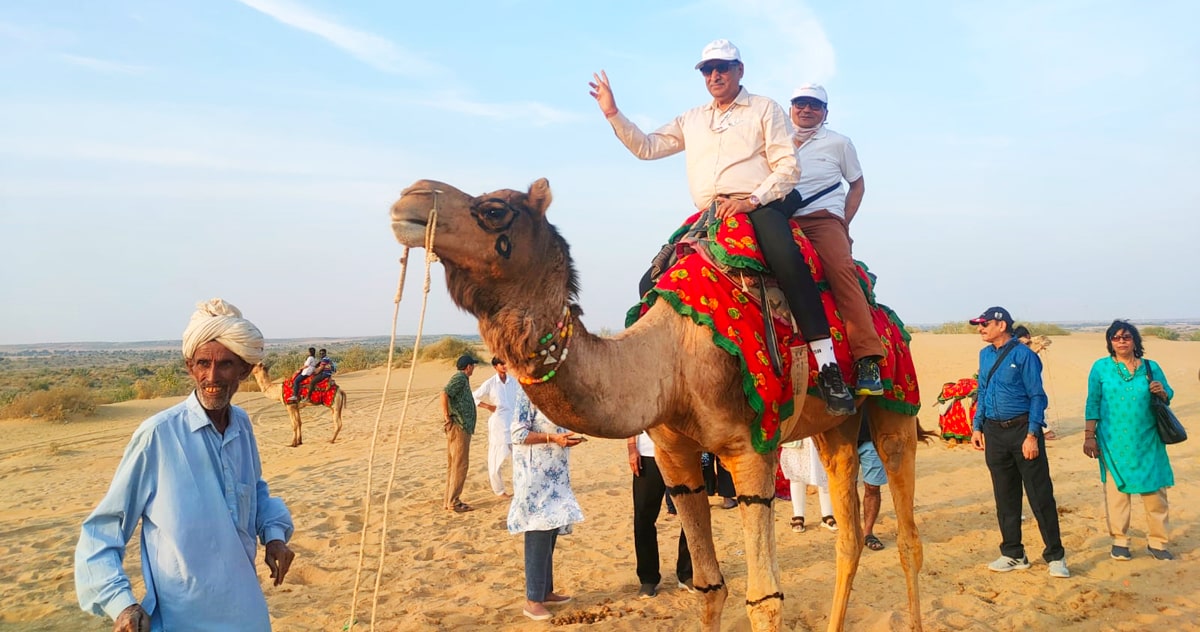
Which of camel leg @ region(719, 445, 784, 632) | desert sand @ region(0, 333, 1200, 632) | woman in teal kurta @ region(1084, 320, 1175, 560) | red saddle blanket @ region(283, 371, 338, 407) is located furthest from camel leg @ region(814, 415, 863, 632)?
red saddle blanket @ region(283, 371, 338, 407)

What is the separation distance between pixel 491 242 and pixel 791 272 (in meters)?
1.67

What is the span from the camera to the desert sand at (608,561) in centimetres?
532

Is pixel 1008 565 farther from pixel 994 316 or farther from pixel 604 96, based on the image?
pixel 604 96

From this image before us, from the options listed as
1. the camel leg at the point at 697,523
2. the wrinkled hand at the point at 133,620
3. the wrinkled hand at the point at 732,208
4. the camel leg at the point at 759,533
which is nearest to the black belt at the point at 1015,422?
the camel leg at the point at 697,523

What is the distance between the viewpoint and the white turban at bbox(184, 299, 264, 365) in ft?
8.79

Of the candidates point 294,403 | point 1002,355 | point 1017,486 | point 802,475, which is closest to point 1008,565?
point 1017,486

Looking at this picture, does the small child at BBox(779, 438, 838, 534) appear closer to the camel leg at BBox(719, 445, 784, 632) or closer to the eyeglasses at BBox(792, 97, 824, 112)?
the eyeglasses at BBox(792, 97, 824, 112)

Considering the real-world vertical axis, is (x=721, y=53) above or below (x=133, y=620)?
above

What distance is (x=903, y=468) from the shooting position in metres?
5.02

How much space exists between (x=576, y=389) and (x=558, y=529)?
10.1ft

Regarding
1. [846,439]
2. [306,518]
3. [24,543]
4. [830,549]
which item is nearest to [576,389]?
[846,439]

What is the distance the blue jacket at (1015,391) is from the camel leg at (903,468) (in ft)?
6.05

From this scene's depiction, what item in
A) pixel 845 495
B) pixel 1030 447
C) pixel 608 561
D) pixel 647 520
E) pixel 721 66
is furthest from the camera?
pixel 608 561

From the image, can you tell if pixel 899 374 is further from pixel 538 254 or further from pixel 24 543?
pixel 24 543
